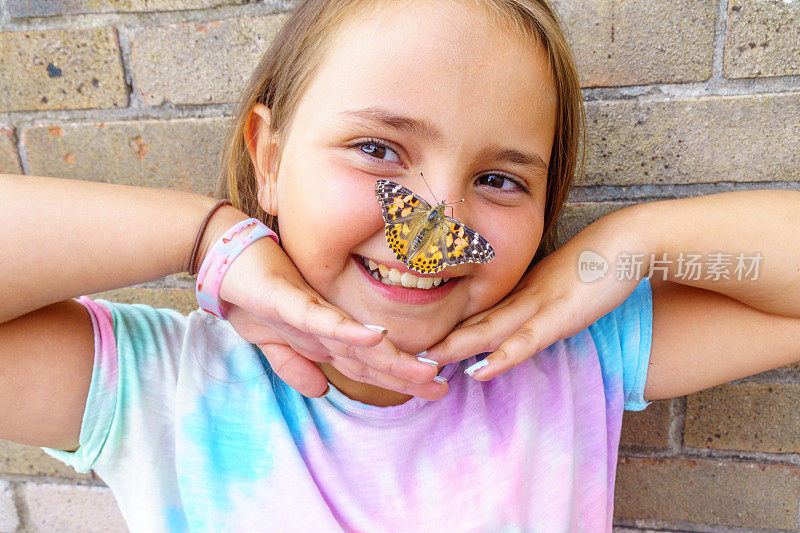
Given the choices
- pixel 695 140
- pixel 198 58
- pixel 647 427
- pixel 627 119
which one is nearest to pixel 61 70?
pixel 198 58

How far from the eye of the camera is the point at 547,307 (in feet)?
2.92

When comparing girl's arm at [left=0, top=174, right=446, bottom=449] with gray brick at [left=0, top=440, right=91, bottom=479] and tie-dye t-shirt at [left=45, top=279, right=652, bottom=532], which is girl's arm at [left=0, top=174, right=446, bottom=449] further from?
gray brick at [left=0, top=440, right=91, bottom=479]

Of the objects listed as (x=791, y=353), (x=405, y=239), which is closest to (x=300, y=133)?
(x=405, y=239)

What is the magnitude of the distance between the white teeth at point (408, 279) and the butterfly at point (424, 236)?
0.18 feet

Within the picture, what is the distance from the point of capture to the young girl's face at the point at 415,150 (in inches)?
30.0

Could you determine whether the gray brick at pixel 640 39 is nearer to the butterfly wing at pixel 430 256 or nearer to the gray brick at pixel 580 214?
the gray brick at pixel 580 214

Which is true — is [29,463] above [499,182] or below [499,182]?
below

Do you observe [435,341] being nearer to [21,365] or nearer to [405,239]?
[405,239]

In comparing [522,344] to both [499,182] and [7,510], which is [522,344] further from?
[7,510]

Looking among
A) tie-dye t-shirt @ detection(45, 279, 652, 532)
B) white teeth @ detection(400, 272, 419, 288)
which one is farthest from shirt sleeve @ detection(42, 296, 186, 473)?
white teeth @ detection(400, 272, 419, 288)

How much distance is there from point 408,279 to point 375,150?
0.20 metres

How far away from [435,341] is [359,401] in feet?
A: 0.65

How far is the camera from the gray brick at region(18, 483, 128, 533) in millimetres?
1438

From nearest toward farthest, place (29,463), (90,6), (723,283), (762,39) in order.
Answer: (723,283)
(762,39)
(90,6)
(29,463)
